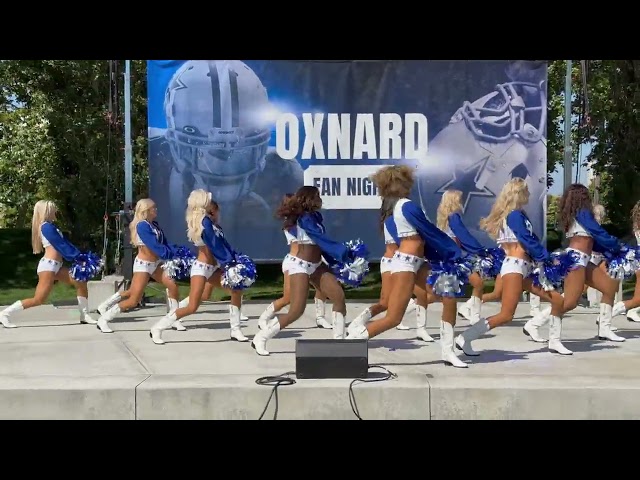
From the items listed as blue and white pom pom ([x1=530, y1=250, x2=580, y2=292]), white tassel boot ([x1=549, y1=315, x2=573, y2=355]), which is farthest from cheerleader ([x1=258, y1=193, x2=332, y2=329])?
white tassel boot ([x1=549, y1=315, x2=573, y2=355])

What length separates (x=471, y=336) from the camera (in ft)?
25.0

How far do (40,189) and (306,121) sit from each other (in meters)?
10.6

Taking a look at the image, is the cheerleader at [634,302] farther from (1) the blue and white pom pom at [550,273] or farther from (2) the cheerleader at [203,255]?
(2) the cheerleader at [203,255]

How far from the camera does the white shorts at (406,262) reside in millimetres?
7031

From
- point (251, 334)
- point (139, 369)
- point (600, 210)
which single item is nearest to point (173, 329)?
point (251, 334)

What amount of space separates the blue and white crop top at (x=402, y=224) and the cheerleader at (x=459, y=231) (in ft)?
7.83

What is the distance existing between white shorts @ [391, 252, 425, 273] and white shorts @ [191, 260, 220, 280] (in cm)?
290

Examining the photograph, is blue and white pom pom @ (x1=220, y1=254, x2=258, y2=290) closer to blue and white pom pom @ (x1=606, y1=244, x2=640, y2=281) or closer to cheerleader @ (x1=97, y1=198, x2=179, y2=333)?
cheerleader @ (x1=97, y1=198, x2=179, y2=333)

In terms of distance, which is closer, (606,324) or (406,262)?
(406,262)

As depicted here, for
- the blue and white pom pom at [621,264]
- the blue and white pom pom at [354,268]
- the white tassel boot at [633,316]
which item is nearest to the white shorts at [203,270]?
the blue and white pom pom at [354,268]

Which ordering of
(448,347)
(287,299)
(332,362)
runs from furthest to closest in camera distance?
(287,299)
(448,347)
(332,362)

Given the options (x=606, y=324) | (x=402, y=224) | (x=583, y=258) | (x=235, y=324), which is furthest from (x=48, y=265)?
(x=606, y=324)

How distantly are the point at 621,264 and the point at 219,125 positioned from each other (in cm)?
742

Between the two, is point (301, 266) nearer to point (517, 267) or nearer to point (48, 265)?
point (517, 267)
